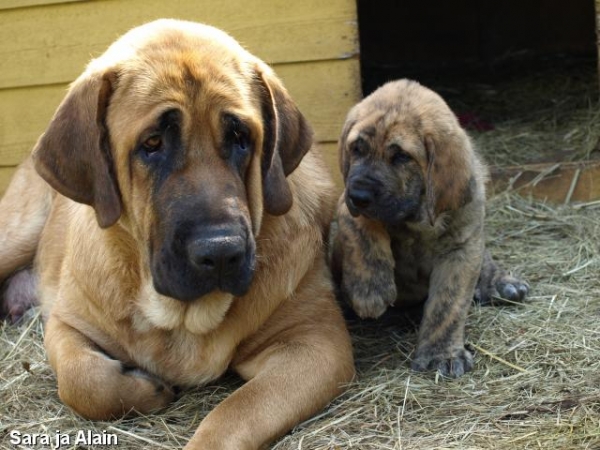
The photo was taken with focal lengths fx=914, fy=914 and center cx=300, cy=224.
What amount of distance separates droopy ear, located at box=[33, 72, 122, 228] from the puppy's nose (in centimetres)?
98

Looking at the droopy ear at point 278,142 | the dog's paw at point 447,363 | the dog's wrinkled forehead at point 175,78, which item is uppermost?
the dog's wrinkled forehead at point 175,78

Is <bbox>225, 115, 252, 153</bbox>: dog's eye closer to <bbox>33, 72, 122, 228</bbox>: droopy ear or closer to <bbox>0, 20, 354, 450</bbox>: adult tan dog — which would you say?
<bbox>0, 20, 354, 450</bbox>: adult tan dog

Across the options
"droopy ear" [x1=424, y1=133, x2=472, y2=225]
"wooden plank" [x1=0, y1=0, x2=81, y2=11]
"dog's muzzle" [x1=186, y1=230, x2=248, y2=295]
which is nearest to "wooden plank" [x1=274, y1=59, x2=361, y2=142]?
"wooden plank" [x1=0, y1=0, x2=81, y2=11]

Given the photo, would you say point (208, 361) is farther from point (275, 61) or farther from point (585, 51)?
point (585, 51)

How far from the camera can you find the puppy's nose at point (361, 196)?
375 cm

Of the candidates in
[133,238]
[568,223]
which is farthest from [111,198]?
[568,223]

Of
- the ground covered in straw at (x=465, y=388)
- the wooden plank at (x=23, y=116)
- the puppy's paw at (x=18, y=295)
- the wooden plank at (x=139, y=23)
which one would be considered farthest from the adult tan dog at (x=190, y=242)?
the wooden plank at (x=23, y=116)

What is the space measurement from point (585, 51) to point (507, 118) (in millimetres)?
2042

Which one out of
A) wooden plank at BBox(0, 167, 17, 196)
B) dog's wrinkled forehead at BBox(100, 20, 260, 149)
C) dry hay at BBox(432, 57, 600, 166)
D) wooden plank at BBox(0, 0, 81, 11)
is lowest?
dry hay at BBox(432, 57, 600, 166)

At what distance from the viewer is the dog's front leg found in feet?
11.5

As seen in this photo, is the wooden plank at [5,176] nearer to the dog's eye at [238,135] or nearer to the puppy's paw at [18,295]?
the puppy's paw at [18,295]

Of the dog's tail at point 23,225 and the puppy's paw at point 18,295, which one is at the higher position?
the dog's tail at point 23,225

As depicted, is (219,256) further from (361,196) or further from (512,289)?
(512,289)

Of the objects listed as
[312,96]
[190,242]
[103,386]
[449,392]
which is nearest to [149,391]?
[103,386]
